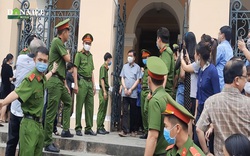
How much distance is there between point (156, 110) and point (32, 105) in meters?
1.81

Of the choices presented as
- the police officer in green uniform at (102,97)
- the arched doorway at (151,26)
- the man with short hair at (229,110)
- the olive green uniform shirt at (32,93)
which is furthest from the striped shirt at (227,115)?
the arched doorway at (151,26)

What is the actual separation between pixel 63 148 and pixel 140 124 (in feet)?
9.13

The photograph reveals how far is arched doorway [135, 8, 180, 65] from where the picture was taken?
1459cm

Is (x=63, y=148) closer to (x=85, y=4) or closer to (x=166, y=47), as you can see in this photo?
(x=166, y=47)

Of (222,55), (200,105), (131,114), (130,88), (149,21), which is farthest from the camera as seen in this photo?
(149,21)

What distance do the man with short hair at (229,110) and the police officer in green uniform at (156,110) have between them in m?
0.41

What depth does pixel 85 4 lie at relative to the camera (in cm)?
805

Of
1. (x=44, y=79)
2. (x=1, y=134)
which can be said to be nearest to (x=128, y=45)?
(x=1, y=134)

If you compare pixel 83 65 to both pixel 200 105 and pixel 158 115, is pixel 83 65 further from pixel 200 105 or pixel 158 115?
pixel 158 115

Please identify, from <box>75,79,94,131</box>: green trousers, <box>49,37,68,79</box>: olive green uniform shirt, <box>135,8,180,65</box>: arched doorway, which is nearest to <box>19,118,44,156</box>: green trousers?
<box>49,37,68,79</box>: olive green uniform shirt

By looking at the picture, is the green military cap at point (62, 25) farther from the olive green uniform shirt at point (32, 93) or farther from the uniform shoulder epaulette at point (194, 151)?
the uniform shoulder epaulette at point (194, 151)

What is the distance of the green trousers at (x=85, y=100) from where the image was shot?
5969mm

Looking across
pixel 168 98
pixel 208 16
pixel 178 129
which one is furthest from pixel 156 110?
pixel 208 16

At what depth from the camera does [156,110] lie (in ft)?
9.88
